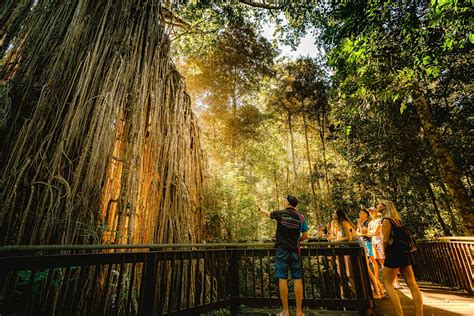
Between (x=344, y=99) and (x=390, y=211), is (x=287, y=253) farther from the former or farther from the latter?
A: (x=344, y=99)

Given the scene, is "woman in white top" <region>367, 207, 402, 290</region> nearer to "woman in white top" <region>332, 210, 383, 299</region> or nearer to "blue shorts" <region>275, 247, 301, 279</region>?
"woman in white top" <region>332, 210, 383, 299</region>

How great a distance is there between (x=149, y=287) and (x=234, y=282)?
1.40 metres

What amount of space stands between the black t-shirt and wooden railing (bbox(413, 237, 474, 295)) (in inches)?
142

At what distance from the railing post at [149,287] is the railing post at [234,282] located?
1.27m

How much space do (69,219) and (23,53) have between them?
2069mm

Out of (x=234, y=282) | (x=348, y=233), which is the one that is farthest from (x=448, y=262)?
(x=234, y=282)

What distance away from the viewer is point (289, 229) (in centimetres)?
275

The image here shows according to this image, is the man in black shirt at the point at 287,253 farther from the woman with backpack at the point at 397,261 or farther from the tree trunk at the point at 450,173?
the tree trunk at the point at 450,173

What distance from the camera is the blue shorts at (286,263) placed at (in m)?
2.66

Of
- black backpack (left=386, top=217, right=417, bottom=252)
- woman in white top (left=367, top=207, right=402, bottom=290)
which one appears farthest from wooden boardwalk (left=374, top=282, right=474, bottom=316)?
black backpack (left=386, top=217, right=417, bottom=252)

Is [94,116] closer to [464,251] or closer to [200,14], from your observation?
[200,14]

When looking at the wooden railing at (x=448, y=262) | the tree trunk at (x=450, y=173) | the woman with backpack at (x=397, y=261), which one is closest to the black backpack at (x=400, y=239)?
the woman with backpack at (x=397, y=261)

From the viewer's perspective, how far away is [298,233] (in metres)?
2.79

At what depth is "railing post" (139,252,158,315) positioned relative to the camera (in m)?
2.02
